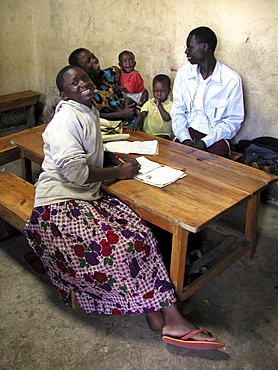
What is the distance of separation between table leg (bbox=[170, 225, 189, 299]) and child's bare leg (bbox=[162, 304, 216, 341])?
0.47ft

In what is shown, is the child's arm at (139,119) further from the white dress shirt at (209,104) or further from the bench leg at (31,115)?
the bench leg at (31,115)

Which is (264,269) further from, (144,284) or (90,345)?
(90,345)

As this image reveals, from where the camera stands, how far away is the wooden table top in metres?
2.49

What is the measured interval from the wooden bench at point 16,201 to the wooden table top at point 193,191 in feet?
0.95

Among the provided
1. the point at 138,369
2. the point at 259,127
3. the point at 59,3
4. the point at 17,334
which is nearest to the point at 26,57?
the point at 59,3

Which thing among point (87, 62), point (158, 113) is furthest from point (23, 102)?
point (87, 62)

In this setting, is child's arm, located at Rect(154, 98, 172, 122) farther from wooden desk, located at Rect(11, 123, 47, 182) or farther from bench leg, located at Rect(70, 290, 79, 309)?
bench leg, located at Rect(70, 290, 79, 309)

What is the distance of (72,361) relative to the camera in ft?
7.73

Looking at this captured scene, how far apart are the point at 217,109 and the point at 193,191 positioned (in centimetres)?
140

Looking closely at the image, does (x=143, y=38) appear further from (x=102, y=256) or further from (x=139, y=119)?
(x=102, y=256)

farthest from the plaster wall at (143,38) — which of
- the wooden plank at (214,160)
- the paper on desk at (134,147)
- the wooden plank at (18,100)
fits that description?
the paper on desk at (134,147)

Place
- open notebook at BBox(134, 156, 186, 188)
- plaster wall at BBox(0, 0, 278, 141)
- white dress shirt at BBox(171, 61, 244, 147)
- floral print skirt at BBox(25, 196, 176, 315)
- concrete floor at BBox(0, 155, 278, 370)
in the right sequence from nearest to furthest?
concrete floor at BBox(0, 155, 278, 370), floral print skirt at BBox(25, 196, 176, 315), open notebook at BBox(134, 156, 186, 188), white dress shirt at BBox(171, 61, 244, 147), plaster wall at BBox(0, 0, 278, 141)

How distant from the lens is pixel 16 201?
10.2ft

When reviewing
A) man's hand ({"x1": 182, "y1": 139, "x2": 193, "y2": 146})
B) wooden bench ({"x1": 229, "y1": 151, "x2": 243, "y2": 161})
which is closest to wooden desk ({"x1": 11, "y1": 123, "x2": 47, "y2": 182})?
man's hand ({"x1": 182, "y1": 139, "x2": 193, "y2": 146})
